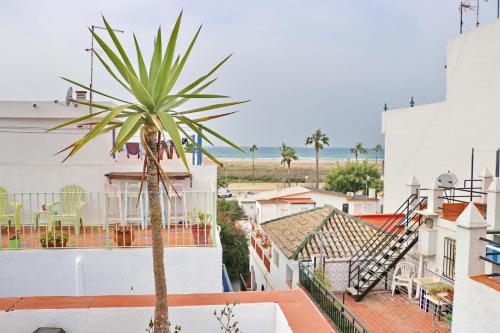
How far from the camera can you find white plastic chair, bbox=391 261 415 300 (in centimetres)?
1163

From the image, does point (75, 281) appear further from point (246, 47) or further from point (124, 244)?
point (246, 47)

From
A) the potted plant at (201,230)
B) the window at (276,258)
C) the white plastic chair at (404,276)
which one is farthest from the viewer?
the window at (276,258)

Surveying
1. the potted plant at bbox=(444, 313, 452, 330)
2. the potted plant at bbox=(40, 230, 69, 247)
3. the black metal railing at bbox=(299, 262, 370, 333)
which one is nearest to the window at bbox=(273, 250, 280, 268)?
the black metal railing at bbox=(299, 262, 370, 333)

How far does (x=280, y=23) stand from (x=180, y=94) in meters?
44.9

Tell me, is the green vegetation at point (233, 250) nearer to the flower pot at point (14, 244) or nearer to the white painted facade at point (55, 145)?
the white painted facade at point (55, 145)

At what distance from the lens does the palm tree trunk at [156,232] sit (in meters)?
3.53

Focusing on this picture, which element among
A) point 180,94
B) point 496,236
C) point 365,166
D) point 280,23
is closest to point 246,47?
point 280,23

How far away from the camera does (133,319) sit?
4398mm

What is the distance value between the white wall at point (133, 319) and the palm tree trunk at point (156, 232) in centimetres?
78

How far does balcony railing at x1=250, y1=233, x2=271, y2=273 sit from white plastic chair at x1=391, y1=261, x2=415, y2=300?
7597 mm

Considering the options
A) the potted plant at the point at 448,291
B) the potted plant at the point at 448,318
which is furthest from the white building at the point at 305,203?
the potted plant at the point at 448,318

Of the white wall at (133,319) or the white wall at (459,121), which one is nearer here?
the white wall at (133,319)

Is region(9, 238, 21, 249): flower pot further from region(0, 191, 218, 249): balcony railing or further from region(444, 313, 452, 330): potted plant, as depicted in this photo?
region(444, 313, 452, 330): potted plant

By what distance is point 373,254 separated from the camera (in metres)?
13.3
